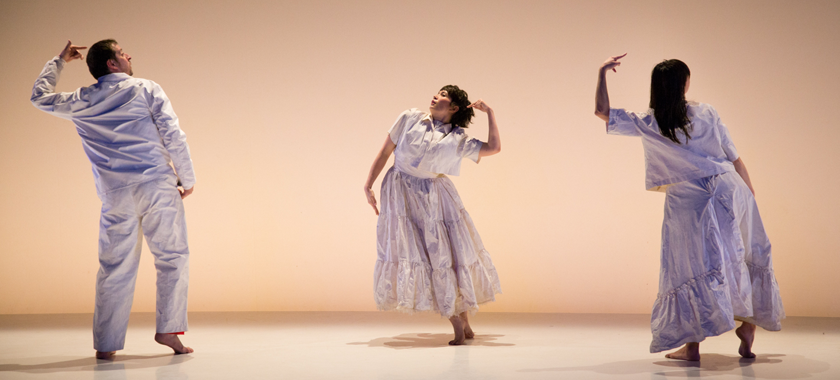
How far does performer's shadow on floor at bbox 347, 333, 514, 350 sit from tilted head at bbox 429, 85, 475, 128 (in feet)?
3.34

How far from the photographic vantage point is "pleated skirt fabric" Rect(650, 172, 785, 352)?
2.29 metres

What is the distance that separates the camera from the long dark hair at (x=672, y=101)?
236 cm

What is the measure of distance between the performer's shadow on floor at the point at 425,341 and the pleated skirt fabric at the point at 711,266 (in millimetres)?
827

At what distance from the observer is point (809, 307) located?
12.8 feet

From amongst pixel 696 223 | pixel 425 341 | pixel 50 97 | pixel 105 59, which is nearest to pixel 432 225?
pixel 425 341

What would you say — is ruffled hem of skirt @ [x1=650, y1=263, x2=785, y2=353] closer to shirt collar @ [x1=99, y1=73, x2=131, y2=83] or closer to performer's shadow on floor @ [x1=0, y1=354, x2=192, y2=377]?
performer's shadow on floor @ [x1=0, y1=354, x2=192, y2=377]

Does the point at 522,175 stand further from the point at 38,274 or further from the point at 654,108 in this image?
the point at 38,274

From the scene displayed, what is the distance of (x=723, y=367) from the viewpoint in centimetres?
230

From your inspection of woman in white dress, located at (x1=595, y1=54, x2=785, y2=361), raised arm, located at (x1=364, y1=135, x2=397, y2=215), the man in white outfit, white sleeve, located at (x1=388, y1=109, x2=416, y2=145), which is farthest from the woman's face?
the man in white outfit

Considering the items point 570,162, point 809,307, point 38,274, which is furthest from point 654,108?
point 38,274

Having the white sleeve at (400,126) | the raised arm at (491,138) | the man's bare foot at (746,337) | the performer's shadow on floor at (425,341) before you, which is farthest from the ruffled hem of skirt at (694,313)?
the white sleeve at (400,126)

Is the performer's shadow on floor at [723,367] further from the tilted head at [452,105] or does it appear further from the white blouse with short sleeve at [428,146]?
the tilted head at [452,105]

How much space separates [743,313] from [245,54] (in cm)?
336

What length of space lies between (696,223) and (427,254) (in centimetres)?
119
